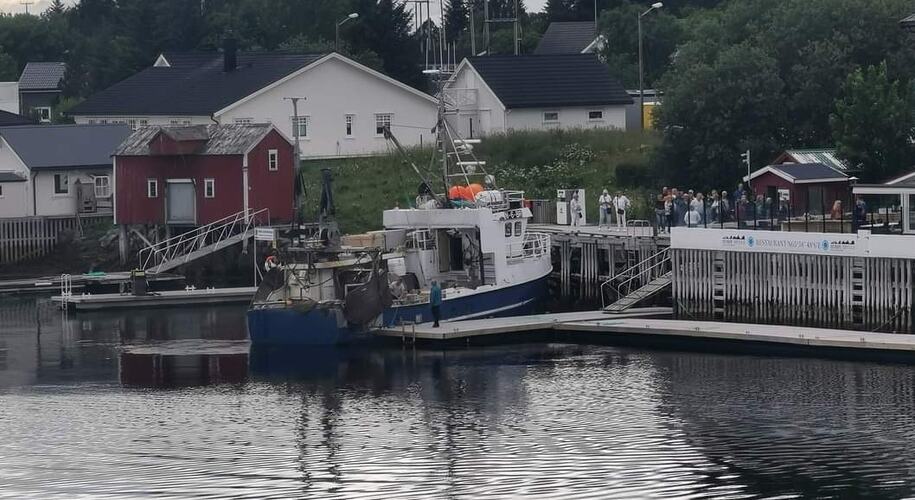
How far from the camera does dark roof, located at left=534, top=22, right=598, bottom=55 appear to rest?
338 ft

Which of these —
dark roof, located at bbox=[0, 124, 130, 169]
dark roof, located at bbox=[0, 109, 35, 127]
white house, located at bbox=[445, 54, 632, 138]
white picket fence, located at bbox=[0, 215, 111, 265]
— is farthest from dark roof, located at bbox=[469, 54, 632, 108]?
dark roof, located at bbox=[0, 109, 35, 127]

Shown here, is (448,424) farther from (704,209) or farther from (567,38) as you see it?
(567,38)

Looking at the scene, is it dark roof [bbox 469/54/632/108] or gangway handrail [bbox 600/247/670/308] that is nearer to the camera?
gangway handrail [bbox 600/247/670/308]

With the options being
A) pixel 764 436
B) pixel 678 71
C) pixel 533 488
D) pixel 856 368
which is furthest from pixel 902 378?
pixel 678 71

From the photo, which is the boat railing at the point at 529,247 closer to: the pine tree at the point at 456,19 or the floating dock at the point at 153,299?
the floating dock at the point at 153,299

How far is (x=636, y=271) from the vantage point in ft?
178

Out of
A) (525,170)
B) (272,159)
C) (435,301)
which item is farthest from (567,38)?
(435,301)

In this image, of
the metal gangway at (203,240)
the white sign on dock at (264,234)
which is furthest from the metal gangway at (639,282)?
the metal gangway at (203,240)

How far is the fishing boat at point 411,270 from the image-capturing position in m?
48.0

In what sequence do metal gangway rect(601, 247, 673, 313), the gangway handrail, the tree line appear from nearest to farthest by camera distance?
metal gangway rect(601, 247, 673, 313) → the gangway handrail → the tree line

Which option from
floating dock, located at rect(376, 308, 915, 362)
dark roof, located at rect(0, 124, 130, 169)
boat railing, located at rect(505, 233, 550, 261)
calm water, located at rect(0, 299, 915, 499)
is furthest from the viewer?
dark roof, located at rect(0, 124, 130, 169)

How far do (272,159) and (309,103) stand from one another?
1111 centimetres

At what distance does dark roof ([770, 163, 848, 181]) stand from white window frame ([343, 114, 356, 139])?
2470cm

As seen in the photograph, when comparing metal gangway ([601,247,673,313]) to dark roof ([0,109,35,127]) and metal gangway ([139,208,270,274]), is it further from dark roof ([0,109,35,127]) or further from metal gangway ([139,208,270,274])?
dark roof ([0,109,35,127])
